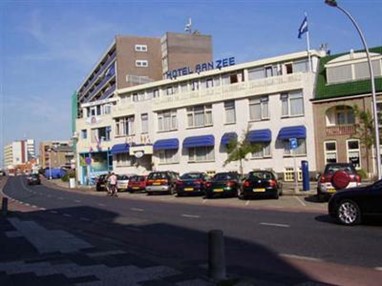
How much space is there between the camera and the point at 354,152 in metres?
40.2

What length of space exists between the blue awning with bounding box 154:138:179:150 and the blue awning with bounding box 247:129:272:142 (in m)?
9.17

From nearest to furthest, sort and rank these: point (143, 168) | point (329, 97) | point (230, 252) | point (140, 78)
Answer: point (230, 252)
point (329, 97)
point (143, 168)
point (140, 78)

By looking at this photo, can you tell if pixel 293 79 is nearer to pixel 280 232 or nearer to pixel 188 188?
pixel 188 188

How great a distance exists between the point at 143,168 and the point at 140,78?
31.0m

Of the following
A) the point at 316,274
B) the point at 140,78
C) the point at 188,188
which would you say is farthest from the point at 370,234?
the point at 140,78

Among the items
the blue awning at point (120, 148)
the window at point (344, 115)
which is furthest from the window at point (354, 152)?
the blue awning at point (120, 148)

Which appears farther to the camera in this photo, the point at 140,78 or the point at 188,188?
the point at 140,78

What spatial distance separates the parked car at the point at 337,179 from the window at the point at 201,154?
24517mm

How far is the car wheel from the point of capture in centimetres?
1491

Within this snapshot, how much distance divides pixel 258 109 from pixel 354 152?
8.93 meters

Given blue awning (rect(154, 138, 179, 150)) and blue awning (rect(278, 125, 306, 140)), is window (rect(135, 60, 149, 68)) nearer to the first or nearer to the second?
blue awning (rect(154, 138, 179, 150))

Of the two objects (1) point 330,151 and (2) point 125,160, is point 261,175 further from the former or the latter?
(2) point 125,160

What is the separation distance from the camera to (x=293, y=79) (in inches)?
1705

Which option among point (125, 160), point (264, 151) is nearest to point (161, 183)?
point (264, 151)
